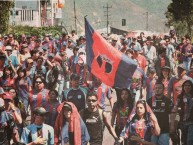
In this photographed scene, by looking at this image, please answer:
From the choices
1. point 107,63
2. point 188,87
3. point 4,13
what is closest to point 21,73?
point 107,63

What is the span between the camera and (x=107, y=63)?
10086 mm

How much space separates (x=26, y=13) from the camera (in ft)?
347

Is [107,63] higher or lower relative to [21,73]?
higher

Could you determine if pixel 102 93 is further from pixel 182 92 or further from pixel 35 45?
pixel 35 45

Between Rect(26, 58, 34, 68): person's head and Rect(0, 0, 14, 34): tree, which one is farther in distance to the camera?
Rect(0, 0, 14, 34): tree

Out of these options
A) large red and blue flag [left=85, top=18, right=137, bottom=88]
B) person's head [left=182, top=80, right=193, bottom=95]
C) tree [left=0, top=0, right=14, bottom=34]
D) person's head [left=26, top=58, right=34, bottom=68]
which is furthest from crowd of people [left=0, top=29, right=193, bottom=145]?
tree [left=0, top=0, right=14, bottom=34]

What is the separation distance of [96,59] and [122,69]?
47cm

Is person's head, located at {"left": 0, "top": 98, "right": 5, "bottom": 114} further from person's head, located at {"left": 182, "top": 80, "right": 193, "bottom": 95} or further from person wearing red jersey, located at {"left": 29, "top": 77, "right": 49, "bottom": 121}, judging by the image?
person's head, located at {"left": 182, "top": 80, "right": 193, "bottom": 95}

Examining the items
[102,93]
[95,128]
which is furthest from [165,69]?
[95,128]

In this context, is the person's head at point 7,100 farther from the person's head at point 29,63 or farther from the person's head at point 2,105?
the person's head at point 29,63

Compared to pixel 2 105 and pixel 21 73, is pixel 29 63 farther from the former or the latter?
pixel 2 105

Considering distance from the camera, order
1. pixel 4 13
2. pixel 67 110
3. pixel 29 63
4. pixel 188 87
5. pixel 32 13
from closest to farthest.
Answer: pixel 67 110 → pixel 188 87 → pixel 29 63 → pixel 4 13 → pixel 32 13

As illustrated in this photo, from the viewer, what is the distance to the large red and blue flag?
9.90m

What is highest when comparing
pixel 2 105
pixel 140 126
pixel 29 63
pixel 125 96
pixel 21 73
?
pixel 29 63
